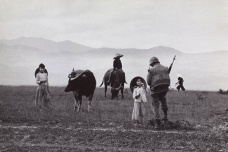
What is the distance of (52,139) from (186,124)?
4755 millimetres

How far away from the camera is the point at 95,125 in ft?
46.0

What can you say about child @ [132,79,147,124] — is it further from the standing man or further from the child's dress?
the standing man

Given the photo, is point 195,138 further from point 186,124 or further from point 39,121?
point 39,121

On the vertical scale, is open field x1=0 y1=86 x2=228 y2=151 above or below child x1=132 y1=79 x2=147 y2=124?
below

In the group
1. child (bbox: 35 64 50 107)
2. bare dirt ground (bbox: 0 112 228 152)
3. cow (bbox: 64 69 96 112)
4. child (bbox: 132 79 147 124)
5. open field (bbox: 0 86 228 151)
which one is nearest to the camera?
bare dirt ground (bbox: 0 112 228 152)

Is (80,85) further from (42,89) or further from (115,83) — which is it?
(115,83)

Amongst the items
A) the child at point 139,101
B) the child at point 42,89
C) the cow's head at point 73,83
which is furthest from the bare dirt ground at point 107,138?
the child at point 42,89

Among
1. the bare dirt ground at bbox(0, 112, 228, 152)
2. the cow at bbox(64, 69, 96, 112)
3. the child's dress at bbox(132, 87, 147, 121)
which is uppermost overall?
the cow at bbox(64, 69, 96, 112)

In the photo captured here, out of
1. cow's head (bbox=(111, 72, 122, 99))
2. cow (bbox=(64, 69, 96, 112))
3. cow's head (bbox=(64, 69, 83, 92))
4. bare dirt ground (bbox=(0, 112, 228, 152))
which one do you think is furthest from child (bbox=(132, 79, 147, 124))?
cow's head (bbox=(111, 72, 122, 99))

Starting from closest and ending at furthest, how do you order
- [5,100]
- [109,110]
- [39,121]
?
[39,121] < [109,110] < [5,100]

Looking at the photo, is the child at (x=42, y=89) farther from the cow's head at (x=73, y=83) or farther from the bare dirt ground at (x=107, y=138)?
the bare dirt ground at (x=107, y=138)

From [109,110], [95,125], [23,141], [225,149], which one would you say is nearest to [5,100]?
[109,110]

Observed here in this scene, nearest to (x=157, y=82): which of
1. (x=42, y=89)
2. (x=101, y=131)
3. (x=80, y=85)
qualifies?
(x=101, y=131)

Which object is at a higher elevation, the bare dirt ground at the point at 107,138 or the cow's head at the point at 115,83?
the cow's head at the point at 115,83
